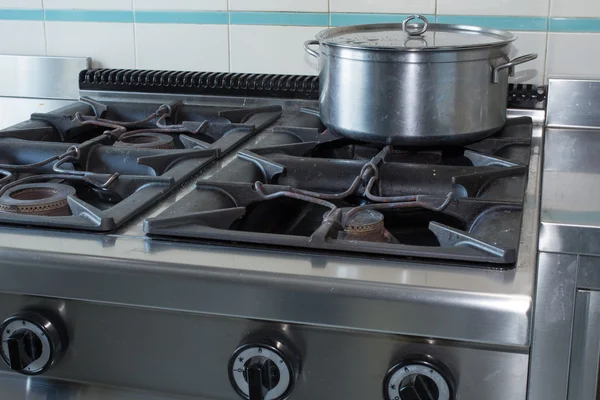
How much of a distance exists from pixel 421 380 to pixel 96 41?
110cm

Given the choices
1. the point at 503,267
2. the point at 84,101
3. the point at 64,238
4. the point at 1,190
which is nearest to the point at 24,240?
the point at 64,238

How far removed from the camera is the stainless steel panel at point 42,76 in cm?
157

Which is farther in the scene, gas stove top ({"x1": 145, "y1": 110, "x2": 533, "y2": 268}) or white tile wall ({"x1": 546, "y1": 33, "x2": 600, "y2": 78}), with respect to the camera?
white tile wall ({"x1": 546, "y1": 33, "x2": 600, "y2": 78})

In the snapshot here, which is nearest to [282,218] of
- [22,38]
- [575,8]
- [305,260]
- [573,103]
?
[305,260]

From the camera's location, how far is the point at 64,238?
0.85 m

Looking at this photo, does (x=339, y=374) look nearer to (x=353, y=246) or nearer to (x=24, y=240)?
(x=353, y=246)

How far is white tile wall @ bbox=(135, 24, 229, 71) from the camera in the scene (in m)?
1.51

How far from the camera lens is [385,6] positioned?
55.1 inches

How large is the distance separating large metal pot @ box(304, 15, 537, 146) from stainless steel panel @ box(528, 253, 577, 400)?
0.95ft

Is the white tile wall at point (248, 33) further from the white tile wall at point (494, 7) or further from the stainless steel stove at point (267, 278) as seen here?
the stainless steel stove at point (267, 278)

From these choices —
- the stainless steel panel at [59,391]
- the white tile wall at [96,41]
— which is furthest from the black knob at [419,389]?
the white tile wall at [96,41]

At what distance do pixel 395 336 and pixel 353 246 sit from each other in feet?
0.32

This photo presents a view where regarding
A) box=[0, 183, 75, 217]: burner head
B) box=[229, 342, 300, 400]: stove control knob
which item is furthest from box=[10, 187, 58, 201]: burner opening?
box=[229, 342, 300, 400]: stove control knob

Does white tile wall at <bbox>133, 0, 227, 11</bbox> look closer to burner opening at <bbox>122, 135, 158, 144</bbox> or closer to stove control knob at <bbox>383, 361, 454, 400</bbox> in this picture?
burner opening at <bbox>122, 135, 158, 144</bbox>
